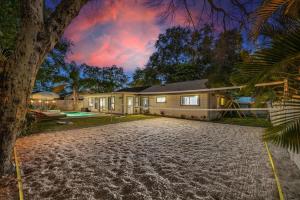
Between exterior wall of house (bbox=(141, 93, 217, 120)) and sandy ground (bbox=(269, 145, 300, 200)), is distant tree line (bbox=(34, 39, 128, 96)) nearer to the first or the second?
exterior wall of house (bbox=(141, 93, 217, 120))

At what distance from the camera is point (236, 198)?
2.40 m

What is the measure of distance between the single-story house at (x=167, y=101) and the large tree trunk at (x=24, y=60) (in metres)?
7.50

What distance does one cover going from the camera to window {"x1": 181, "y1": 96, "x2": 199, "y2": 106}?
515 inches

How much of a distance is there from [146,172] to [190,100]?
11.0 metres

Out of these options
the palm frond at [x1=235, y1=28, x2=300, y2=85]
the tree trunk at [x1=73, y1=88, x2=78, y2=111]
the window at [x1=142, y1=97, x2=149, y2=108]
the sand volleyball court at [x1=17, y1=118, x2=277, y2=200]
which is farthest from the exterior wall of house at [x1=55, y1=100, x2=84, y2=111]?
the palm frond at [x1=235, y1=28, x2=300, y2=85]

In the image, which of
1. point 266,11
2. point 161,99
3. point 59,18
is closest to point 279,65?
point 266,11

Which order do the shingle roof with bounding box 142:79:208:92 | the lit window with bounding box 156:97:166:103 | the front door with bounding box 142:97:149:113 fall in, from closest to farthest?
the shingle roof with bounding box 142:79:208:92
the lit window with bounding box 156:97:166:103
the front door with bounding box 142:97:149:113

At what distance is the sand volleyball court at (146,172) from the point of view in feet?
8.34

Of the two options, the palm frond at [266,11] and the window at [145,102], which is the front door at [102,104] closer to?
the window at [145,102]

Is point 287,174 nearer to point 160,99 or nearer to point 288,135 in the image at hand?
point 288,135

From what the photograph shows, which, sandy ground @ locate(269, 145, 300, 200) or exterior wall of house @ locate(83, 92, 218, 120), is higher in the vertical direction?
exterior wall of house @ locate(83, 92, 218, 120)

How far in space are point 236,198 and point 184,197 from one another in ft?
2.58

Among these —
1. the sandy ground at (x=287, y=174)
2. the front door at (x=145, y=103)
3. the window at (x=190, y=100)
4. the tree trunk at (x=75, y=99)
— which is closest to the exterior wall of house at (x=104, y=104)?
the tree trunk at (x=75, y=99)

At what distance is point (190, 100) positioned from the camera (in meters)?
13.6
